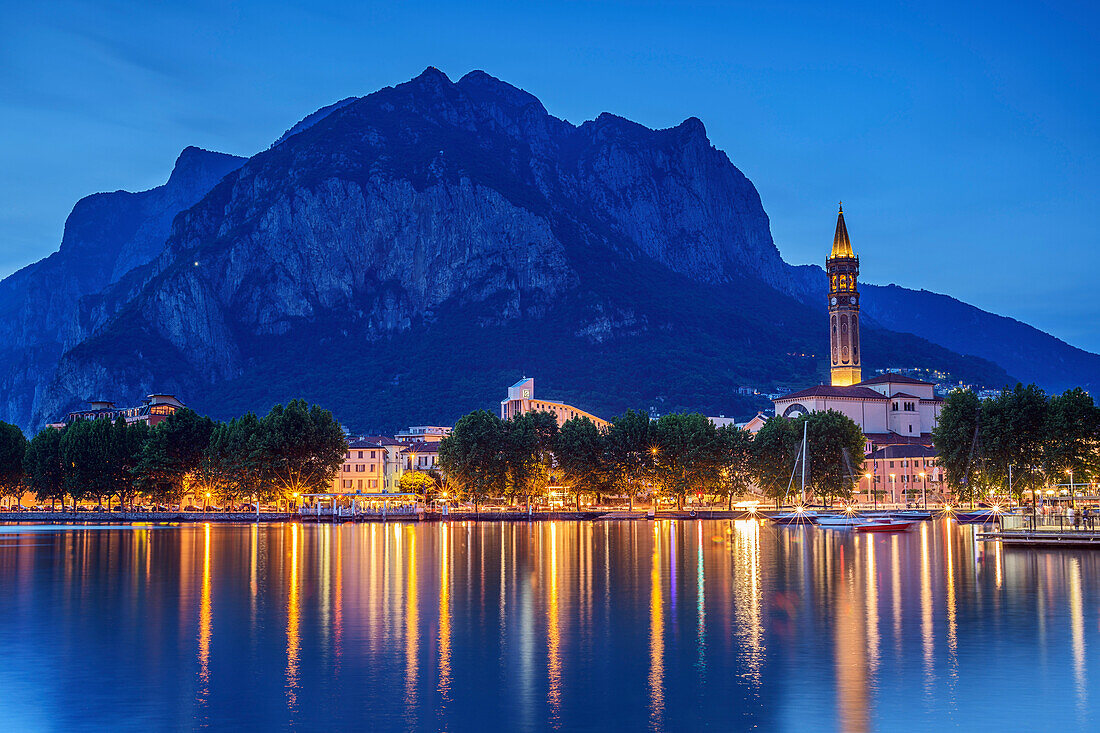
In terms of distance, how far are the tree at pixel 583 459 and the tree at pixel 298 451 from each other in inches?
1137

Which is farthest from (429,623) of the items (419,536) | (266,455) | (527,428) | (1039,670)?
(527,428)

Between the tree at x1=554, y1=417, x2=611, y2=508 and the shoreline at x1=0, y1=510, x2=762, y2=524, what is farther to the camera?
the tree at x1=554, y1=417, x2=611, y2=508

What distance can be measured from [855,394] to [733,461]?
47.6 meters

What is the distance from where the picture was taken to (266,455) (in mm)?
123875

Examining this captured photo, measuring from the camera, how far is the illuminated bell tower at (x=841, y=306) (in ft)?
637

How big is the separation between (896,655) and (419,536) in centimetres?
6681

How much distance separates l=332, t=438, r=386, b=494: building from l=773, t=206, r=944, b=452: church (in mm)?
67557

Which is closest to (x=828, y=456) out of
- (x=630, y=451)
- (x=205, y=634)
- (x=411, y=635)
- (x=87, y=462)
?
(x=630, y=451)

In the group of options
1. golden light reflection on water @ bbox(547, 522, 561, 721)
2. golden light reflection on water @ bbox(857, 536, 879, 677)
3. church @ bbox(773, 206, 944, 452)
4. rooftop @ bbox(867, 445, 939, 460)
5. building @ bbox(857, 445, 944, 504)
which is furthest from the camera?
church @ bbox(773, 206, 944, 452)

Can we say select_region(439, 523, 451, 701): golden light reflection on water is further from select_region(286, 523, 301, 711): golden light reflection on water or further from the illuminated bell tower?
the illuminated bell tower

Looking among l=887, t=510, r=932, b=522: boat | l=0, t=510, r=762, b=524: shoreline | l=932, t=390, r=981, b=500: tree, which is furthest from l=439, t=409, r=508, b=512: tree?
l=932, t=390, r=981, b=500: tree

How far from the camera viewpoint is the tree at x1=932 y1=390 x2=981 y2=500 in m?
106

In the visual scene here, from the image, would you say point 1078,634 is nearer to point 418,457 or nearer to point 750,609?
point 750,609

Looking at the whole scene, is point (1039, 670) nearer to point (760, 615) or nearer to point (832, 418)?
point (760, 615)
